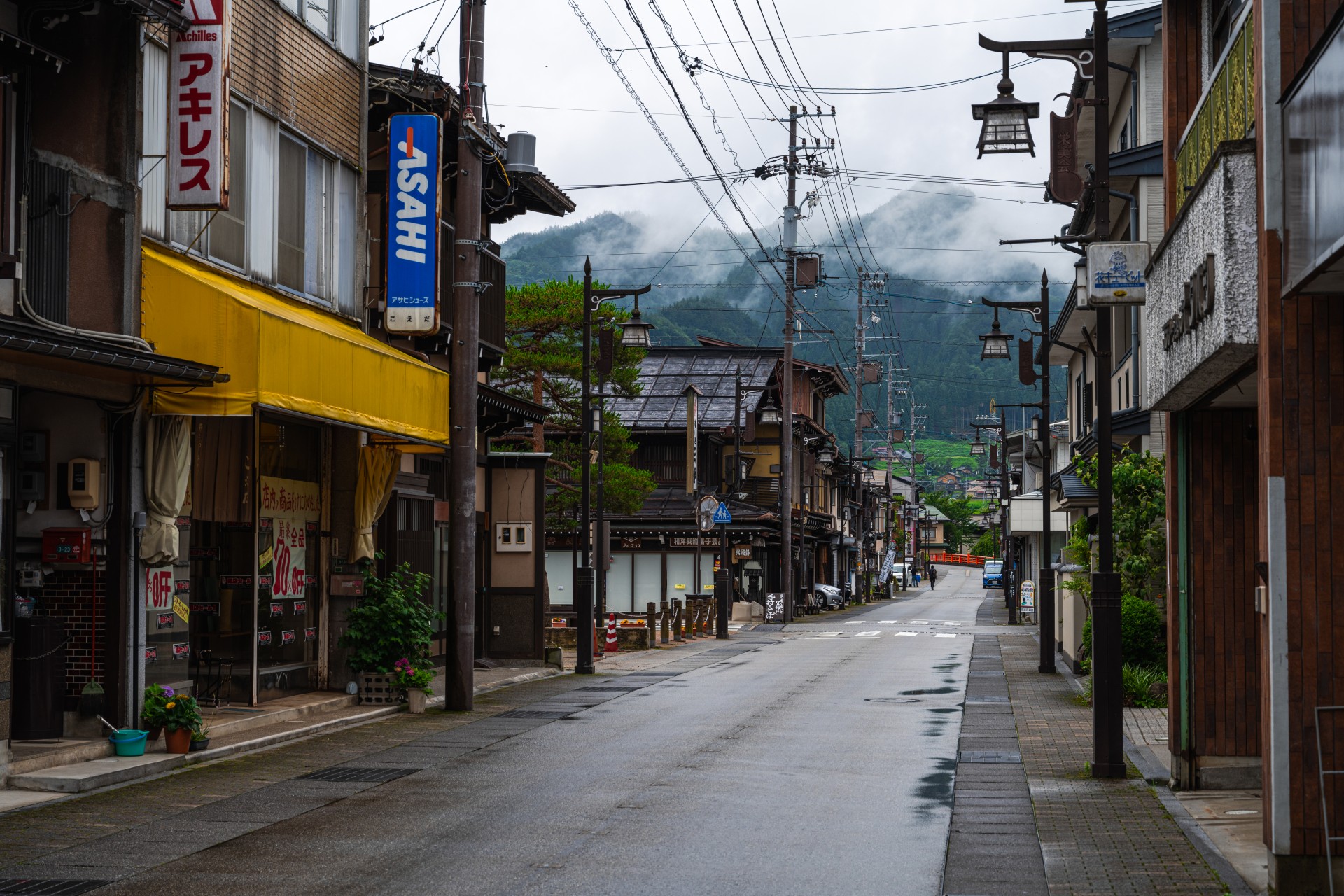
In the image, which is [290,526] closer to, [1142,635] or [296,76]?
[296,76]

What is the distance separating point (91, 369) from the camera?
13.4m

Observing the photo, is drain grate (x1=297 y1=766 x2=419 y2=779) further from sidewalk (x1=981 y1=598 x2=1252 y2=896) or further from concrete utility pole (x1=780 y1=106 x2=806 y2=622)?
concrete utility pole (x1=780 y1=106 x2=806 y2=622)

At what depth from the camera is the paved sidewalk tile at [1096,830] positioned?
9.24m

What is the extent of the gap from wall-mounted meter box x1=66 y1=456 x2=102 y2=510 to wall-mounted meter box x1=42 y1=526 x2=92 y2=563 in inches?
11.3

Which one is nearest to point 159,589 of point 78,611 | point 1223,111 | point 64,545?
point 78,611

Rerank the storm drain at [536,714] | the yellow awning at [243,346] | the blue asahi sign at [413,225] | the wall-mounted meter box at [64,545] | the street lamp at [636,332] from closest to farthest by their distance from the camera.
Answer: the wall-mounted meter box at [64,545] → the yellow awning at [243,346] → the storm drain at [536,714] → the blue asahi sign at [413,225] → the street lamp at [636,332]

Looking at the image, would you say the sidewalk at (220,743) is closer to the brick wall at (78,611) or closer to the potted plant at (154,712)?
the potted plant at (154,712)

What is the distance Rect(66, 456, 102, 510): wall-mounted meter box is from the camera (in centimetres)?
1384

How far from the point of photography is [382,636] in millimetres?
19578

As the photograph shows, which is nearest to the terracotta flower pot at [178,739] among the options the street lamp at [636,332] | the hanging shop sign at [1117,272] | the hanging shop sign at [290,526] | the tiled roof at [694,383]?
the hanging shop sign at [290,526]

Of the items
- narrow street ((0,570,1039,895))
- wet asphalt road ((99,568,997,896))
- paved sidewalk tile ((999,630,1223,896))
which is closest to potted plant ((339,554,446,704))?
narrow street ((0,570,1039,895))

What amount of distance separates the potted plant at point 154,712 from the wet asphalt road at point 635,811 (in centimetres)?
184

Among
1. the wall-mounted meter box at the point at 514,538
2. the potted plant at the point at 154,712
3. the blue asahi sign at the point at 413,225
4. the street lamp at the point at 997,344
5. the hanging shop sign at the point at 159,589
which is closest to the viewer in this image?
the potted plant at the point at 154,712

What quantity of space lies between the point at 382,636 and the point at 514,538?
8.34 m
